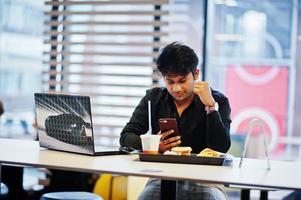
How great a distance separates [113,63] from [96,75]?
6.9 inches

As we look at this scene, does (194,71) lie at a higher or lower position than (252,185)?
higher

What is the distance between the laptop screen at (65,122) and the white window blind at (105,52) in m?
1.63

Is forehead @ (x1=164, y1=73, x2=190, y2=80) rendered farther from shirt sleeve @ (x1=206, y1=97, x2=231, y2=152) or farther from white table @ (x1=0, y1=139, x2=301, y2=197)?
white table @ (x1=0, y1=139, x2=301, y2=197)

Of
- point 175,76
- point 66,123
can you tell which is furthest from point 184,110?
point 66,123

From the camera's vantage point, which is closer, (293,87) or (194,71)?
(194,71)

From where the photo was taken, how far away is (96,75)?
160 inches

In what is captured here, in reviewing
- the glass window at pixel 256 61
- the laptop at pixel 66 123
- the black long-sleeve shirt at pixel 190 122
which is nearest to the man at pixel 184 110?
the black long-sleeve shirt at pixel 190 122

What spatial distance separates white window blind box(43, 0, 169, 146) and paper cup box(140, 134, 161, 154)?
5.81ft

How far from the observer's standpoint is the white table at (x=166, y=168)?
1722mm

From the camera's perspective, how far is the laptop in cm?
217

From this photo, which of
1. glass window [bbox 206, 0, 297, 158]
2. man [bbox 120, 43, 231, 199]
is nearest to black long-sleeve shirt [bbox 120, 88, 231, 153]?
man [bbox 120, 43, 231, 199]

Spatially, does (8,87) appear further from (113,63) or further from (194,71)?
(194,71)

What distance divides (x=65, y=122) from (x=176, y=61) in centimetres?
62

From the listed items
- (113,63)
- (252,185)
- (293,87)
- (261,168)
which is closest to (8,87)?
(113,63)
